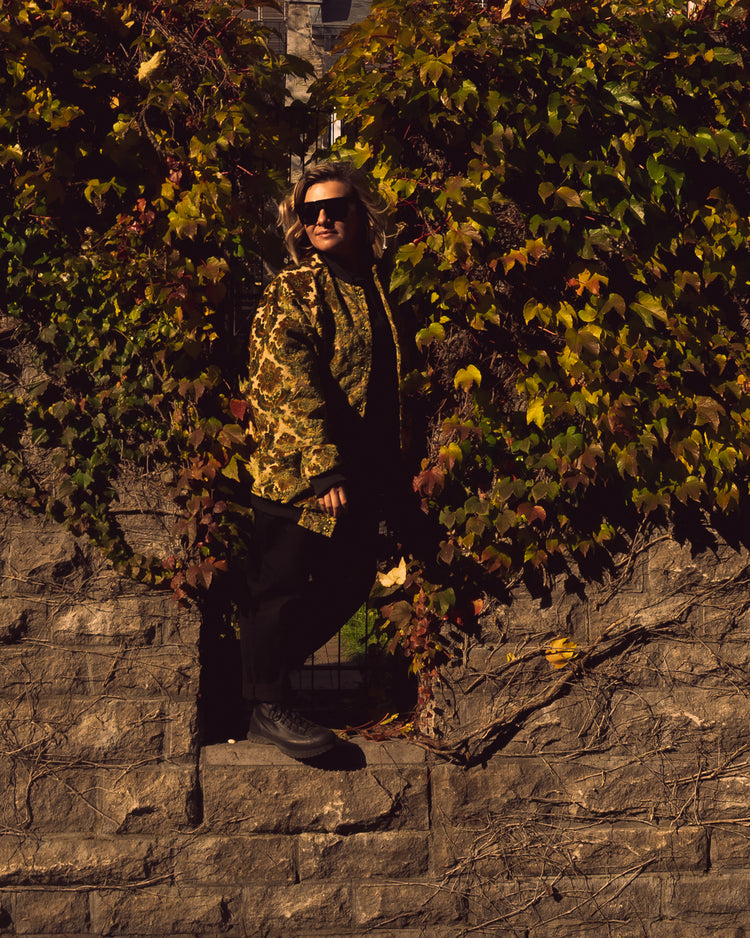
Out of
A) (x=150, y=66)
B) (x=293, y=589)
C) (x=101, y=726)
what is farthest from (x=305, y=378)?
(x=101, y=726)

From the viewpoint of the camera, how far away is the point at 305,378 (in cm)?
318

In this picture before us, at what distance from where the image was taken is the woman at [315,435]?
10.5 feet

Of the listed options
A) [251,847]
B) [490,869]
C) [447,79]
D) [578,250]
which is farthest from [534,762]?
[447,79]

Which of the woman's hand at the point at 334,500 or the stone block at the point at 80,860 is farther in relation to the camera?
the stone block at the point at 80,860

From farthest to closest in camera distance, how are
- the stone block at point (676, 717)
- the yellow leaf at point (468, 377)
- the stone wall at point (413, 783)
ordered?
the stone block at point (676, 717), the stone wall at point (413, 783), the yellow leaf at point (468, 377)

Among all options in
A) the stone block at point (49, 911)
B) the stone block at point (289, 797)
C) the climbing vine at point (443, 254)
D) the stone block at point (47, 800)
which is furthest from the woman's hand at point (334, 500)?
the stone block at point (49, 911)

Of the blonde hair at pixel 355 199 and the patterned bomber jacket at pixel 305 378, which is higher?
the blonde hair at pixel 355 199

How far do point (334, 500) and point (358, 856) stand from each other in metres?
1.33

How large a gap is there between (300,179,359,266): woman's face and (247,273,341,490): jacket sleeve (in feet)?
0.64

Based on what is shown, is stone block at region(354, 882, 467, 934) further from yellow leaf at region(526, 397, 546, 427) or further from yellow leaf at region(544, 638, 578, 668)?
yellow leaf at region(526, 397, 546, 427)

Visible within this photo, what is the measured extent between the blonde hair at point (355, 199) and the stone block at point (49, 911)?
7.98 feet

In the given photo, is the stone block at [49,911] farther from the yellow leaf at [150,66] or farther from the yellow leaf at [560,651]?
the yellow leaf at [150,66]

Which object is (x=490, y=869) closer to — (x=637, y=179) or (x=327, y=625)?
(x=327, y=625)

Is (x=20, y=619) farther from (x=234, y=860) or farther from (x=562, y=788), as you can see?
(x=562, y=788)
